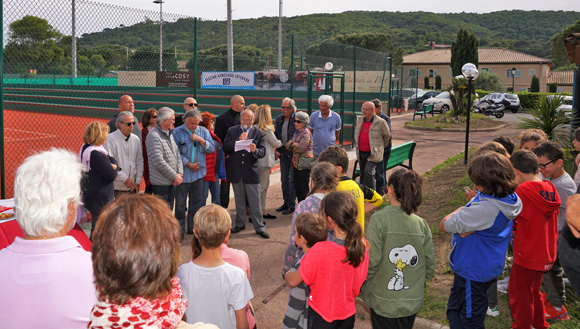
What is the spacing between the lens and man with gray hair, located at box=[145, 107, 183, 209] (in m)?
5.91

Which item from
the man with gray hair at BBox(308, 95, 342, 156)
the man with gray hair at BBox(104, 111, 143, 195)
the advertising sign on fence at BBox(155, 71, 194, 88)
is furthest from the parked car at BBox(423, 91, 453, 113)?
the man with gray hair at BBox(104, 111, 143, 195)

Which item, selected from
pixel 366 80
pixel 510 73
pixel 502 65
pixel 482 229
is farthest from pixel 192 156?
pixel 502 65

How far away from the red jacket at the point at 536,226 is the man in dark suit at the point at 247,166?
3605 millimetres

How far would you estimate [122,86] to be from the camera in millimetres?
14867

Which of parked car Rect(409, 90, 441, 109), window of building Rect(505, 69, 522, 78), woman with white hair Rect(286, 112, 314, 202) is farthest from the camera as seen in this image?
window of building Rect(505, 69, 522, 78)

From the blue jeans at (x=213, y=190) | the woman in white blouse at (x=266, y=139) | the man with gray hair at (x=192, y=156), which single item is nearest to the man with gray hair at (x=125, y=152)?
the man with gray hair at (x=192, y=156)

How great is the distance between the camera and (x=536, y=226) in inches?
143

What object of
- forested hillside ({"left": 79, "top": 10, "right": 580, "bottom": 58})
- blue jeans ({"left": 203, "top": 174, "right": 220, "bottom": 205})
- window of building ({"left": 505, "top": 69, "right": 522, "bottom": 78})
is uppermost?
forested hillside ({"left": 79, "top": 10, "right": 580, "bottom": 58})

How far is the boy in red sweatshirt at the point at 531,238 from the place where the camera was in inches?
142

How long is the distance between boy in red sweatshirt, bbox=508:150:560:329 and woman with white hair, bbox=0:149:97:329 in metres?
3.28

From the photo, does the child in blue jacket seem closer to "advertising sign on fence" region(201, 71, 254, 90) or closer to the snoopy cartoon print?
the snoopy cartoon print

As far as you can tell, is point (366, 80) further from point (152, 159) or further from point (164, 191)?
point (152, 159)

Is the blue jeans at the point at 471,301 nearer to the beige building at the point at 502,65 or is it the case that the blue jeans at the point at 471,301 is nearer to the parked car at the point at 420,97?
the parked car at the point at 420,97

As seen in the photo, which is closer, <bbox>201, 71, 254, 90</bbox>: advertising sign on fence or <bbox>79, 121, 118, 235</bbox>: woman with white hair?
<bbox>79, 121, 118, 235</bbox>: woman with white hair
